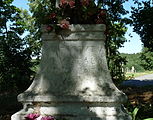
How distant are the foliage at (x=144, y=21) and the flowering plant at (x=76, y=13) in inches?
327

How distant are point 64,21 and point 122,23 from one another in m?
10.3

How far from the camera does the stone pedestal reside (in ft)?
15.3

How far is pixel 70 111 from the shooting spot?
466 cm

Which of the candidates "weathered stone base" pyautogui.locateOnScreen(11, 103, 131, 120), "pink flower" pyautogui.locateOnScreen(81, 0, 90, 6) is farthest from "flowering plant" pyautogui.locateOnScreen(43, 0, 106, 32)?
"weathered stone base" pyautogui.locateOnScreen(11, 103, 131, 120)

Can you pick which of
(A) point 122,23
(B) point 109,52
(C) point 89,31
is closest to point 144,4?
(A) point 122,23

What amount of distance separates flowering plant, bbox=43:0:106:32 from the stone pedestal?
0.21 m

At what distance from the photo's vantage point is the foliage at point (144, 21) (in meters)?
13.1

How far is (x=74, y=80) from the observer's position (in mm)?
4777

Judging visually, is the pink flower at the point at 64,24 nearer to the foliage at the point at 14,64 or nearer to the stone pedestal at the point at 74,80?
the stone pedestal at the point at 74,80

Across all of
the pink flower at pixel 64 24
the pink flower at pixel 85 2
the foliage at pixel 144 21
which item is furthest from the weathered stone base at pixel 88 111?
the foliage at pixel 144 21

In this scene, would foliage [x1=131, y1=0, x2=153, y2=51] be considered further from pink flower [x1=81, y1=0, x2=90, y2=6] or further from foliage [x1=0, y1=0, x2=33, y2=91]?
pink flower [x1=81, y1=0, x2=90, y2=6]

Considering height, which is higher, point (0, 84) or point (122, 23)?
point (122, 23)

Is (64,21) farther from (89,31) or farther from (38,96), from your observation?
(38,96)

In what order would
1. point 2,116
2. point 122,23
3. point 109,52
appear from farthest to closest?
1. point 122,23
2. point 109,52
3. point 2,116
